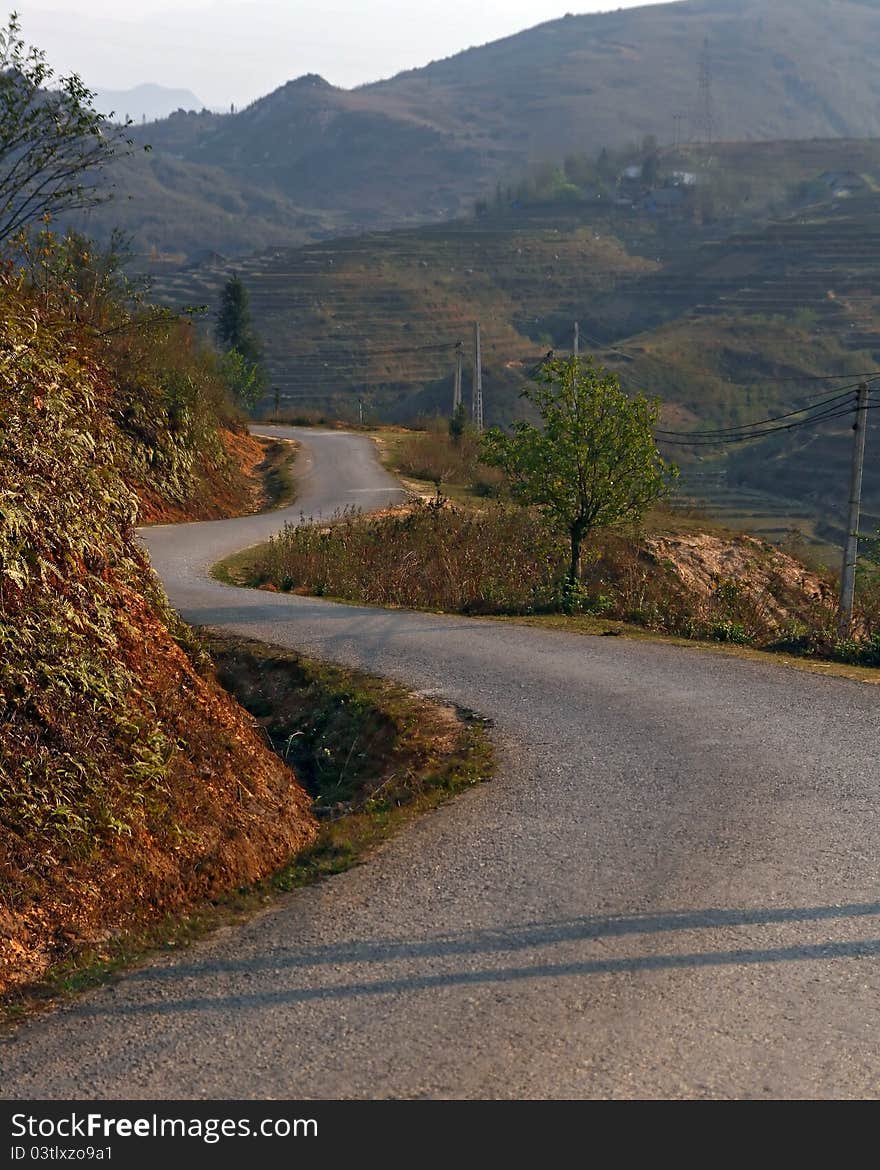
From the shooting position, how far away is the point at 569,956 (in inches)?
245

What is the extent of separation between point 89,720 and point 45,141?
7.60 metres

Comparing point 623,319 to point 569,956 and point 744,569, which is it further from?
point 569,956

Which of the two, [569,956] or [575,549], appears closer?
[569,956]

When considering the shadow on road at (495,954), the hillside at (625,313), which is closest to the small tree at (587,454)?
the shadow on road at (495,954)

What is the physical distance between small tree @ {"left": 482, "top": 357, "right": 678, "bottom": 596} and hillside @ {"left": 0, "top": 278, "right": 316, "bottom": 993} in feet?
31.2

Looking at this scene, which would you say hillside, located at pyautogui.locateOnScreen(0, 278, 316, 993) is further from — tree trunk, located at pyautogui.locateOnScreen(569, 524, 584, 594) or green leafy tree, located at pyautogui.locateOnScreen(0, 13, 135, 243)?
tree trunk, located at pyautogui.locateOnScreen(569, 524, 584, 594)

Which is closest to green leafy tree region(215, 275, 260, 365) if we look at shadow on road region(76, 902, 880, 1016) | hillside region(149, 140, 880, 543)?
hillside region(149, 140, 880, 543)

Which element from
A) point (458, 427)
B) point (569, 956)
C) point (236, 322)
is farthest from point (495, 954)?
point (236, 322)

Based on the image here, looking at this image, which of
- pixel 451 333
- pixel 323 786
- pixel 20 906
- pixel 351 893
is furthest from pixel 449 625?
pixel 451 333

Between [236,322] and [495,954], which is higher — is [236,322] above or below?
above

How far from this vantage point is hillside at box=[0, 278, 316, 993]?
6699 mm

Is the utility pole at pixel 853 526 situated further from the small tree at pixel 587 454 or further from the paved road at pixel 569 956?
the paved road at pixel 569 956

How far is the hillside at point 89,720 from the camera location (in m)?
6.70

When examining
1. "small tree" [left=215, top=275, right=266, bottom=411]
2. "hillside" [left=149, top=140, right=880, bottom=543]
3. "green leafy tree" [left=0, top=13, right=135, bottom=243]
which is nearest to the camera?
"green leafy tree" [left=0, top=13, right=135, bottom=243]
